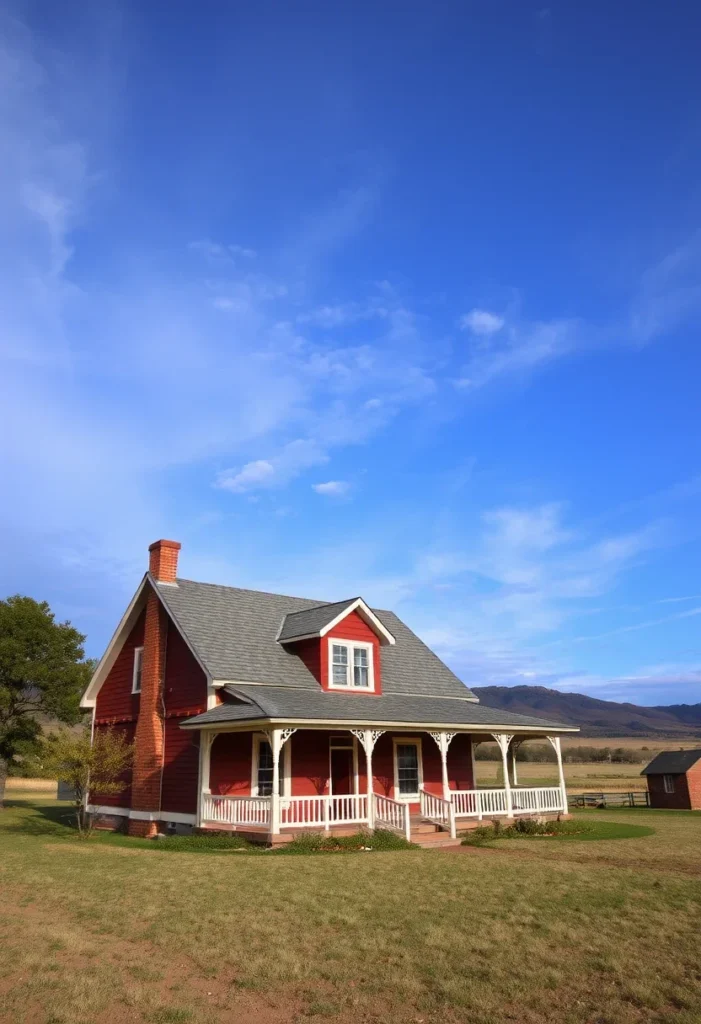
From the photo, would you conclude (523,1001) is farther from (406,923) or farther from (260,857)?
(260,857)

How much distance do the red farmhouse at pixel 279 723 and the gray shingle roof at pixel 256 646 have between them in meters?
0.07

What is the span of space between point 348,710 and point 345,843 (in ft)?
11.8

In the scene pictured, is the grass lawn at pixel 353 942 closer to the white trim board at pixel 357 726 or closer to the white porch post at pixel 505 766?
the white trim board at pixel 357 726

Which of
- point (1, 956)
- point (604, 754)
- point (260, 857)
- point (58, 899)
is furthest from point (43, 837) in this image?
point (604, 754)

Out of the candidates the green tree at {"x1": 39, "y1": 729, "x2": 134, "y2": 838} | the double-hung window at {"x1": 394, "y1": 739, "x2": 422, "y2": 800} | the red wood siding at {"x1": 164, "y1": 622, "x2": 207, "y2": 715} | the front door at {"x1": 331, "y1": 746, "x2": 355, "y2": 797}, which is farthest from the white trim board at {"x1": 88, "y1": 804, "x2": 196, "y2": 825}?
the double-hung window at {"x1": 394, "y1": 739, "x2": 422, "y2": 800}

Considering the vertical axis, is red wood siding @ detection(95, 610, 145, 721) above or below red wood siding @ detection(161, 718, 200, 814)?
above

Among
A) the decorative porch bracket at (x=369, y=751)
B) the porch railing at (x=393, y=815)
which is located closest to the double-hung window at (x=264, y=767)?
the decorative porch bracket at (x=369, y=751)

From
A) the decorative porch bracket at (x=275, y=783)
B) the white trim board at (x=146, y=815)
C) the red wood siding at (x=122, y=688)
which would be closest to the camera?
the decorative porch bracket at (x=275, y=783)

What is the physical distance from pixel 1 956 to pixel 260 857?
31.0 ft

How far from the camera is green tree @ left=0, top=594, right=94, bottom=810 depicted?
108 feet

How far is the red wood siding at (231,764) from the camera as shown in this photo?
73.5ft

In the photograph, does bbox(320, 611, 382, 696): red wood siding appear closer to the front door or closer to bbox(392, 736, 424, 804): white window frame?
bbox(392, 736, 424, 804): white window frame

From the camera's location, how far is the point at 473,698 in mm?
30438

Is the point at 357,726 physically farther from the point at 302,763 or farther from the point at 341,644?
the point at 341,644
